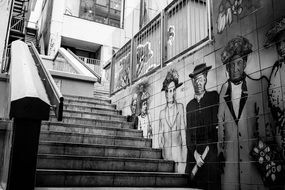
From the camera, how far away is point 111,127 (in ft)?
18.2

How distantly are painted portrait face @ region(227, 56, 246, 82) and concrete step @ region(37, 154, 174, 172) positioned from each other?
1754 millimetres

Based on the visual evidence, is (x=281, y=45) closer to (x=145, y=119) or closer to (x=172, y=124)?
(x=172, y=124)

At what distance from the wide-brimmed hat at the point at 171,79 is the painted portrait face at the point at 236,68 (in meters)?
1.16

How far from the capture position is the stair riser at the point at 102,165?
12.2 feet

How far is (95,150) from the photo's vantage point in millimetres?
4344

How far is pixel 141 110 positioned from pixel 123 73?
1.72 metres

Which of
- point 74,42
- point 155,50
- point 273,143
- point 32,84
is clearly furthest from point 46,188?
point 74,42

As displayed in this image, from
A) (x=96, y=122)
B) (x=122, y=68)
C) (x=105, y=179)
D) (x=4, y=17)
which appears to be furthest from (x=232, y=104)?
(x=4, y=17)

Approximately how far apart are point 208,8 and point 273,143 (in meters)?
2.26

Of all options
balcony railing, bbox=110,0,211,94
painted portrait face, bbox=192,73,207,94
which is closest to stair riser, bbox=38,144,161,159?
painted portrait face, bbox=192,73,207,94

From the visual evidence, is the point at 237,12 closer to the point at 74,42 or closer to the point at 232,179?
the point at 232,179

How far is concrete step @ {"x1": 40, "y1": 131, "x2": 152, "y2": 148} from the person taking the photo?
176 inches

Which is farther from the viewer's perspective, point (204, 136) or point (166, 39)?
point (166, 39)

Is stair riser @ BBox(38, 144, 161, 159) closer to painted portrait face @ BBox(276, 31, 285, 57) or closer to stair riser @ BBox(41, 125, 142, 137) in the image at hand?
stair riser @ BBox(41, 125, 142, 137)
